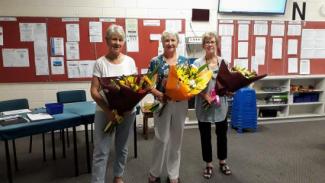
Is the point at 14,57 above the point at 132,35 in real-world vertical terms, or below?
below

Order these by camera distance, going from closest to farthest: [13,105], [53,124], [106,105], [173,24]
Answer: [106,105], [53,124], [13,105], [173,24]

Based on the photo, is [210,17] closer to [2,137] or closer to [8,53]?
[8,53]

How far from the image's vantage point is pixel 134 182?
2857mm

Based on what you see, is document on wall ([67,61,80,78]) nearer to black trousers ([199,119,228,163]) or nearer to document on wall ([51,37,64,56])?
document on wall ([51,37,64,56])

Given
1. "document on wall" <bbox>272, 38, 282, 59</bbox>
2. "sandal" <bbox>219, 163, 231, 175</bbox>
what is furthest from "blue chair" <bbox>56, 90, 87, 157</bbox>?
"document on wall" <bbox>272, 38, 282, 59</bbox>

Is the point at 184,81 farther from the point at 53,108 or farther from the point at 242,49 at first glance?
the point at 242,49

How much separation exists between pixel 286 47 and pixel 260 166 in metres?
2.75

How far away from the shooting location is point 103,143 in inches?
93.0

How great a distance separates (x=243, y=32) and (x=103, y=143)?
11.5ft

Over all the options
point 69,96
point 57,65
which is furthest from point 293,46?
point 57,65

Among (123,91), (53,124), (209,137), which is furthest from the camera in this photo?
(209,137)

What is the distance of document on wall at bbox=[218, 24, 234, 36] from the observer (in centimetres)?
485

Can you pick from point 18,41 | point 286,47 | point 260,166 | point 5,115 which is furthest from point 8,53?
point 286,47

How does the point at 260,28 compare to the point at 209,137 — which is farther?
the point at 260,28
